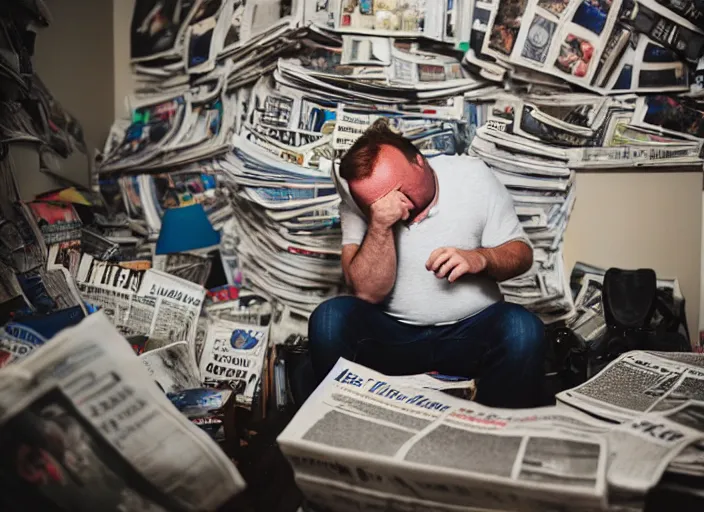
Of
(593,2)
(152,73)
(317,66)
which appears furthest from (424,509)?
(152,73)

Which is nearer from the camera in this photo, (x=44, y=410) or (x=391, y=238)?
(x=44, y=410)

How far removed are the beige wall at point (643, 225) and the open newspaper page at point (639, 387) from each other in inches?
19.5

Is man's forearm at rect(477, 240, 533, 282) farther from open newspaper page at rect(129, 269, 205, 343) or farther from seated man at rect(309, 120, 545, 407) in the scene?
open newspaper page at rect(129, 269, 205, 343)

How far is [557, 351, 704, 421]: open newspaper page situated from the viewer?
853mm

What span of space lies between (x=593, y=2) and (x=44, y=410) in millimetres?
1545

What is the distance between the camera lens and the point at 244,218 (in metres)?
1.64

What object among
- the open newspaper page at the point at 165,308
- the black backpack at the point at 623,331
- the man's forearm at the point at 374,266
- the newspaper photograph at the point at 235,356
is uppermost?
the man's forearm at the point at 374,266

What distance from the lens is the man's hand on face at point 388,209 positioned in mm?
1128

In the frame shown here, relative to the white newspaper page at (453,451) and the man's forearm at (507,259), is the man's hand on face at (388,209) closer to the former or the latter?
the man's forearm at (507,259)

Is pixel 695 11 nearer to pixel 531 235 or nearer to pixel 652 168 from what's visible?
pixel 652 168

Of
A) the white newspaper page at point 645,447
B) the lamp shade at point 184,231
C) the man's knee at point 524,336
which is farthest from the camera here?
the lamp shade at point 184,231

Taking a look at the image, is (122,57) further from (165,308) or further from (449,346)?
(449,346)

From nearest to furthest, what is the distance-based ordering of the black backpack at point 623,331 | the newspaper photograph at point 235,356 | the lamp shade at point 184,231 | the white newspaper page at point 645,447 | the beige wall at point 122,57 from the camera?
the white newspaper page at point 645,447, the black backpack at point 623,331, the newspaper photograph at point 235,356, the lamp shade at point 184,231, the beige wall at point 122,57

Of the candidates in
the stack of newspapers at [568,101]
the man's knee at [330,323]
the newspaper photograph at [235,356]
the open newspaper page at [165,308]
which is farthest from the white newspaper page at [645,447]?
the open newspaper page at [165,308]
